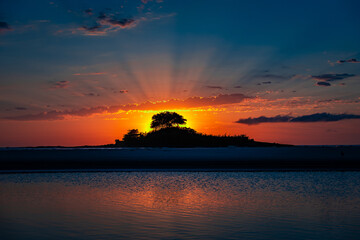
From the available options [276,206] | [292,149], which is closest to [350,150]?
[292,149]

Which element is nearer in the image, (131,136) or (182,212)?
(182,212)

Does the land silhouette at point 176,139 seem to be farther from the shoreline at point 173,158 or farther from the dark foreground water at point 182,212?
the dark foreground water at point 182,212

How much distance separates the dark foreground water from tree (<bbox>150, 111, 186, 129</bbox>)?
3255 centimetres

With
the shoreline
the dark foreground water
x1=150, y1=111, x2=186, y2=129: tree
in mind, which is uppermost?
x1=150, y1=111, x2=186, y2=129: tree

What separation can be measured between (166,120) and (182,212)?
38.4m

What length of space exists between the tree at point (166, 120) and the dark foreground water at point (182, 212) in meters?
32.6

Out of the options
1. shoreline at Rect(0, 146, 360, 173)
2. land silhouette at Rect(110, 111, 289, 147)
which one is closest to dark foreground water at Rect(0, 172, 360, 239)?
shoreline at Rect(0, 146, 360, 173)

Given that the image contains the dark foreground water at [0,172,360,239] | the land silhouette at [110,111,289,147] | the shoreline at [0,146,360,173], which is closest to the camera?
the dark foreground water at [0,172,360,239]

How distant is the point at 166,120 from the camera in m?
48.1

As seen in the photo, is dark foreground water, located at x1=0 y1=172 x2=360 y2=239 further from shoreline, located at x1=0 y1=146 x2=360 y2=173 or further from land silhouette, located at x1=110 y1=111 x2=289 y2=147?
land silhouette, located at x1=110 y1=111 x2=289 y2=147

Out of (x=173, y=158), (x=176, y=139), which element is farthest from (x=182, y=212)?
(x=176, y=139)

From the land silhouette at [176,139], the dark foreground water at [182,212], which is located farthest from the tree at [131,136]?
the dark foreground water at [182,212]

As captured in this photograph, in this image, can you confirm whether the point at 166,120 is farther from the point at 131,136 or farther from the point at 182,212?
the point at 182,212

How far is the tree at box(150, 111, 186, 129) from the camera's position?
47.8 m
